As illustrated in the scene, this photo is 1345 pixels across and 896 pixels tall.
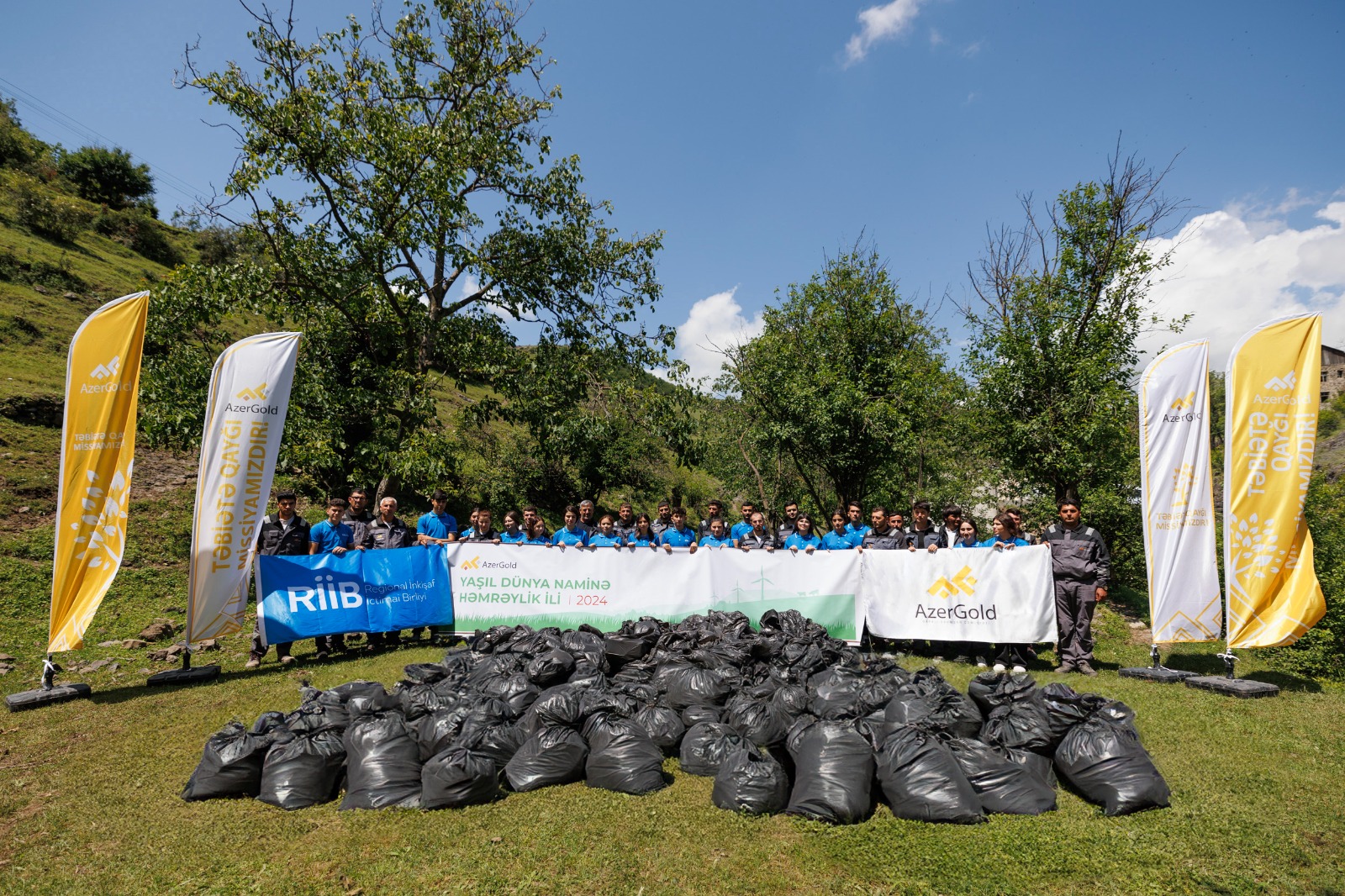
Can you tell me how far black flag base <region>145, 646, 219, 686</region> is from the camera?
687 centimetres

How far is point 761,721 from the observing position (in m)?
4.84

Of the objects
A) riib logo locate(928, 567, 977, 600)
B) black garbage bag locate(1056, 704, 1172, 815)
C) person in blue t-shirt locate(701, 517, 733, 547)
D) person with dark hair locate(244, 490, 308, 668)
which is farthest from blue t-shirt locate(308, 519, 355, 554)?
black garbage bag locate(1056, 704, 1172, 815)

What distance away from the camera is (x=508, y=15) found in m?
13.0

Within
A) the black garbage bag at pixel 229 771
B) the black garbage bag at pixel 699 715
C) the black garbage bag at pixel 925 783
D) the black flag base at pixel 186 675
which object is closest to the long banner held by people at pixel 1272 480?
the black garbage bag at pixel 925 783

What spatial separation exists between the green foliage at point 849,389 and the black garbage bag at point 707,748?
11.7m

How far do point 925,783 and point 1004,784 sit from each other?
1.72ft

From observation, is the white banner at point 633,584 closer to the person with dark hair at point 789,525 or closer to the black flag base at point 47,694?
the person with dark hair at point 789,525

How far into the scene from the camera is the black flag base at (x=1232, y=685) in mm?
6172

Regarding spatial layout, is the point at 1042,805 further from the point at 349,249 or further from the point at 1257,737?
the point at 349,249

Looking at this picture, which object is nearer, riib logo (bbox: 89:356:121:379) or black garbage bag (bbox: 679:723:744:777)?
black garbage bag (bbox: 679:723:744:777)

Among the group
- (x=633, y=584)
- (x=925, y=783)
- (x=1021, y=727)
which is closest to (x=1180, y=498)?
(x=1021, y=727)

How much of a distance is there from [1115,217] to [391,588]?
15.5 meters

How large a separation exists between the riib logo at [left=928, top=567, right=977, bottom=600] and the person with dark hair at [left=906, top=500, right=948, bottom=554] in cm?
43

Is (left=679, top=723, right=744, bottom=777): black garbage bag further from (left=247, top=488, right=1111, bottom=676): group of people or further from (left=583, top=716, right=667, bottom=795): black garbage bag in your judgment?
(left=247, top=488, right=1111, bottom=676): group of people
